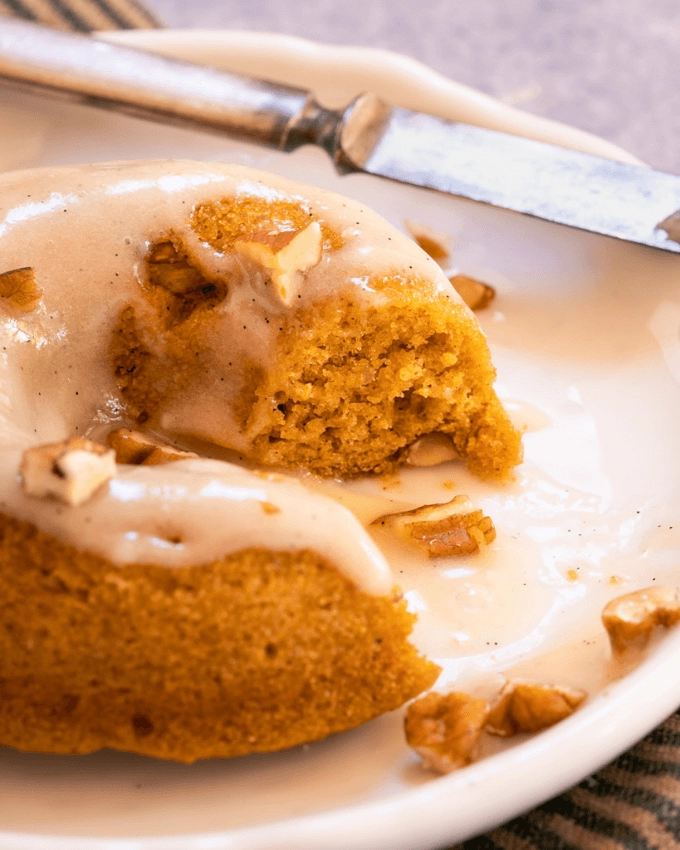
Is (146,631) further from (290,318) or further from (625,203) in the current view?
(625,203)

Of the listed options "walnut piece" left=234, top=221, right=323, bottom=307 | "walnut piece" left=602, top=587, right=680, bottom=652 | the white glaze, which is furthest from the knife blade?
"walnut piece" left=602, top=587, right=680, bottom=652

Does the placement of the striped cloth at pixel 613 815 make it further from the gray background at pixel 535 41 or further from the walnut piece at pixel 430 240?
the gray background at pixel 535 41

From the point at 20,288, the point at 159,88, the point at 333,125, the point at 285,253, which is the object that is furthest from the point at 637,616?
the point at 159,88

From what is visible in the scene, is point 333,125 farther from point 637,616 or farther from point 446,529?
point 637,616

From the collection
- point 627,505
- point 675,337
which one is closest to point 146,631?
point 627,505

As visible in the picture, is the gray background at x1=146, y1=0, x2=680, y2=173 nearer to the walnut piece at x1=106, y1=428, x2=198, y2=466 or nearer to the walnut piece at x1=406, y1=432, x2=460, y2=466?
the walnut piece at x1=406, y1=432, x2=460, y2=466
